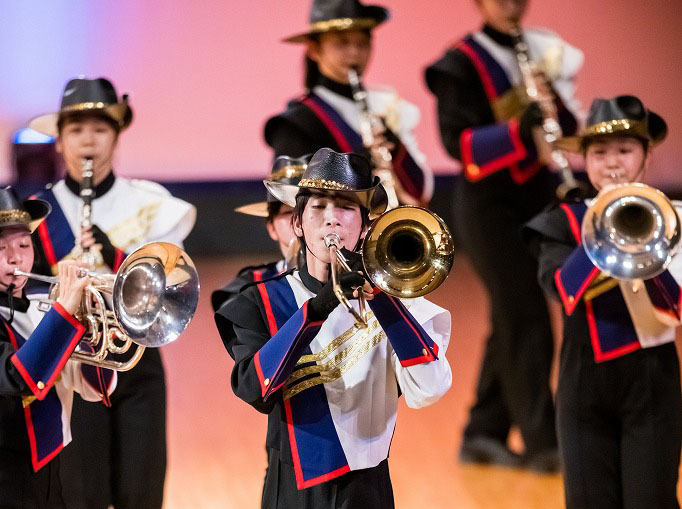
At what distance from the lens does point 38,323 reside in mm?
3637

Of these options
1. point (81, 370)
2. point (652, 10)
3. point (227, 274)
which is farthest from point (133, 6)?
point (81, 370)

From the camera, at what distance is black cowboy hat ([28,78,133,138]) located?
439cm

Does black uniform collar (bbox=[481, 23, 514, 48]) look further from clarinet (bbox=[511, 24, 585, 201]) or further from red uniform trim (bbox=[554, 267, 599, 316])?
red uniform trim (bbox=[554, 267, 599, 316])

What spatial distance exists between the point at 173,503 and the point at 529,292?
1.72m

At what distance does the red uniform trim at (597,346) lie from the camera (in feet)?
12.6

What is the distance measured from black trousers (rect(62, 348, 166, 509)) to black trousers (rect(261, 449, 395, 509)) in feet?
3.14

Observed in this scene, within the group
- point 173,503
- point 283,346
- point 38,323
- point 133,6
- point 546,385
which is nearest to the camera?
point 283,346

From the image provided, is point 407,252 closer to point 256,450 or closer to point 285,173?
point 285,173

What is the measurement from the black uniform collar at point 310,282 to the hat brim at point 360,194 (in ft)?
→ 0.64

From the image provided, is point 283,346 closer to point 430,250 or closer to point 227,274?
point 430,250

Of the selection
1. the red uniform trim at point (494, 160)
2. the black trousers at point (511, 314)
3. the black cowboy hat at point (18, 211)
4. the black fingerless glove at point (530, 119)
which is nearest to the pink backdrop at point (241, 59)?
the black trousers at point (511, 314)

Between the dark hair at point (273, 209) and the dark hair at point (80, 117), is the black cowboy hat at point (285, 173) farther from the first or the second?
the dark hair at point (80, 117)

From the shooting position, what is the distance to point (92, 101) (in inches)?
173

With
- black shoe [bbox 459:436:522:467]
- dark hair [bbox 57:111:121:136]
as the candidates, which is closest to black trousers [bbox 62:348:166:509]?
dark hair [bbox 57:111:121:136]
